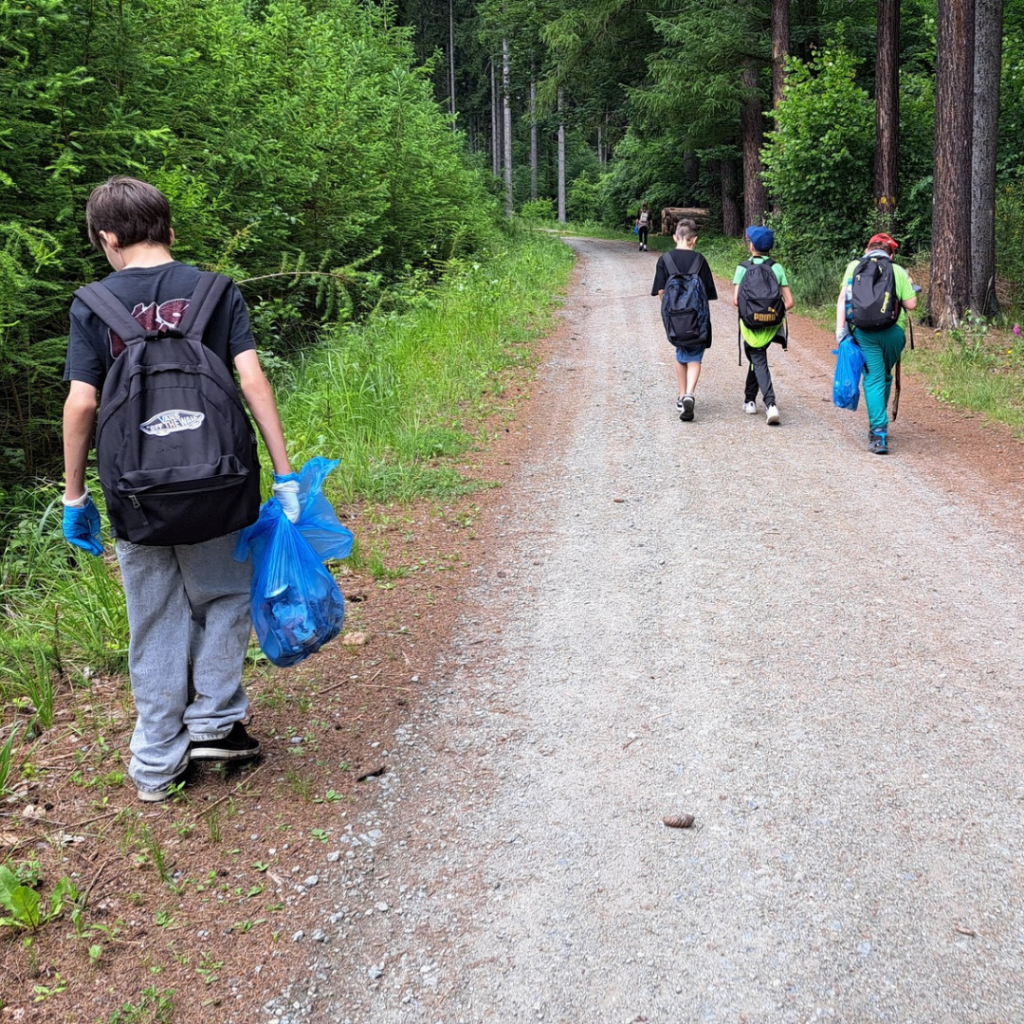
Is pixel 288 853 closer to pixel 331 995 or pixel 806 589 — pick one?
pixel 331 995

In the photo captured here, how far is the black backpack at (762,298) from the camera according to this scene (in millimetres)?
9031

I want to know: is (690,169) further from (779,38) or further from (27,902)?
(27,902)

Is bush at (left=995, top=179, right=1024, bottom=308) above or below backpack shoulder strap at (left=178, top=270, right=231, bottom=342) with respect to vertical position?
above

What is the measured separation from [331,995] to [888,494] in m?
5.77

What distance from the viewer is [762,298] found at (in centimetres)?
905

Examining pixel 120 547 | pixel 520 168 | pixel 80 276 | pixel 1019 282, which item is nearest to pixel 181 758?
pixel 120 547

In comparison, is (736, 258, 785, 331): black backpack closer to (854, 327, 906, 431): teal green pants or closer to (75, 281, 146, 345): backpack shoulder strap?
(854, 327, 906, 431): teal green pants

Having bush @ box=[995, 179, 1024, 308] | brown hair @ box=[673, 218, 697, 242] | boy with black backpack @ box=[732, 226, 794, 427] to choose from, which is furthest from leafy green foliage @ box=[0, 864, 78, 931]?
bush @ box=[995, 179, 1024, 308]

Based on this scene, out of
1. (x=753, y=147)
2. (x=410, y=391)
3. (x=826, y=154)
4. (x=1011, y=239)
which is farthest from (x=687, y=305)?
(x=753, y=147)

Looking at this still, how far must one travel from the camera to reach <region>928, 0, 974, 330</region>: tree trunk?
12797 mm

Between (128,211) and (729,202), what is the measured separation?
30129 mm

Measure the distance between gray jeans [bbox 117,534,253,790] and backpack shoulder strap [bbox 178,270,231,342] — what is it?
73 cm

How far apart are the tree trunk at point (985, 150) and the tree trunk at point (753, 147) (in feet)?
34.4

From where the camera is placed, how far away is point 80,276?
24.7 feet
